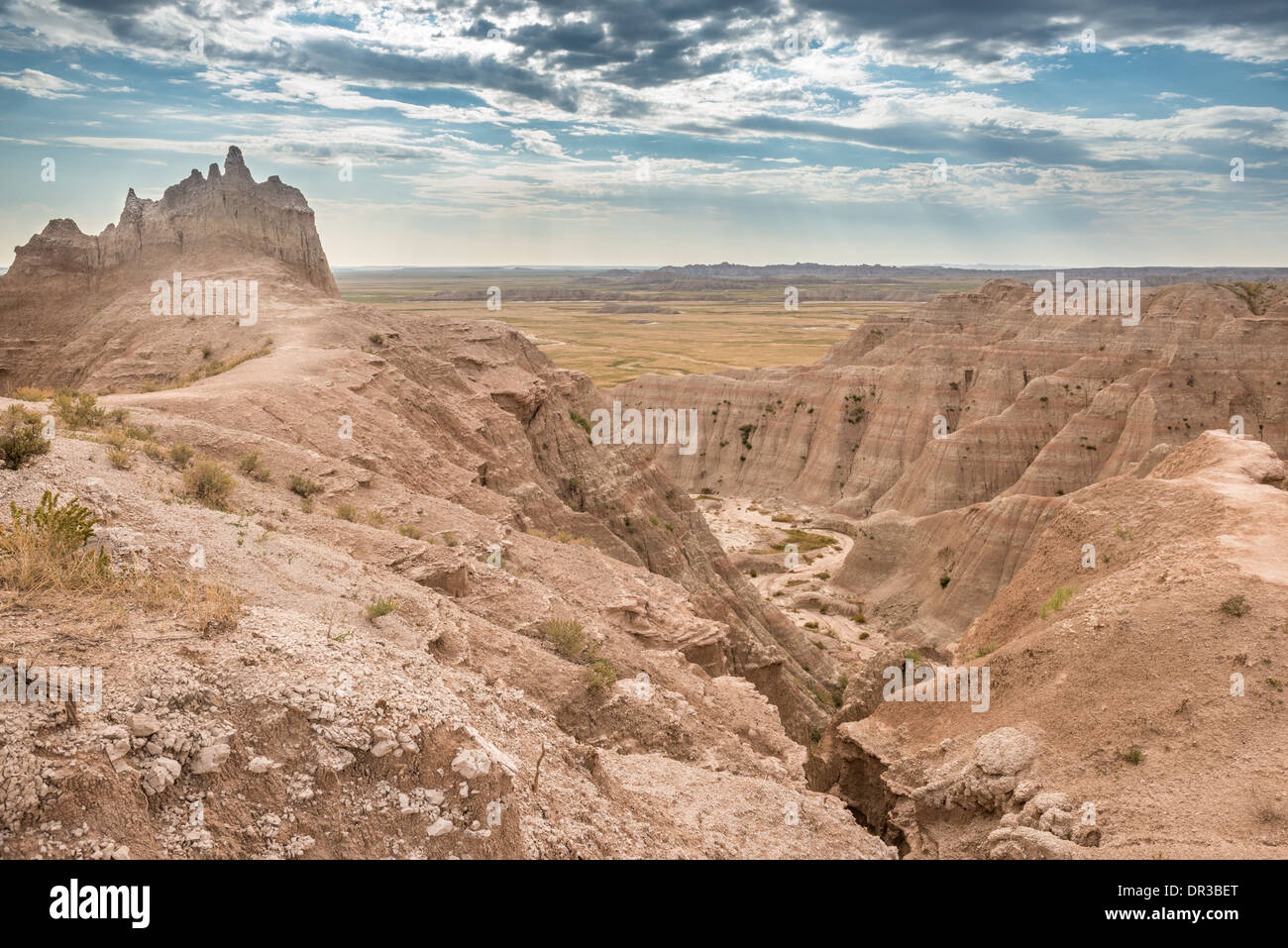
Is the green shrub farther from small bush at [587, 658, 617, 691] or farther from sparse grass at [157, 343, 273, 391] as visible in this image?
sparse grass at [157, 343, 273, 391]

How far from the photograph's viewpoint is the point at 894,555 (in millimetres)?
44656

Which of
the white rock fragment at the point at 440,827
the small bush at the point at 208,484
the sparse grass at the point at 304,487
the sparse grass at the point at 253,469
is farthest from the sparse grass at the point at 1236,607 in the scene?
the sparse grass at the point at 253,469

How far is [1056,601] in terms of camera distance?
16.6 meters

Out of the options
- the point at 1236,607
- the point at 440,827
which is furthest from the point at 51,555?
the point at 1236,607

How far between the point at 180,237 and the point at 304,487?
82.5ft

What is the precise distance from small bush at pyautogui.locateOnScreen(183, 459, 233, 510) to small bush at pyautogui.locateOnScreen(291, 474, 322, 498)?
7.61ft

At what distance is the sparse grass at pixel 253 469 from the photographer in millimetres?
16125

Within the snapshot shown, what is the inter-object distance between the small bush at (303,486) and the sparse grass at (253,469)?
1.60 ft

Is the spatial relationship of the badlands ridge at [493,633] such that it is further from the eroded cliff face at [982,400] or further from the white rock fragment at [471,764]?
the eroded cliff face at [982,400]

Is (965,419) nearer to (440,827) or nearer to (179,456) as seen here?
(179,456)

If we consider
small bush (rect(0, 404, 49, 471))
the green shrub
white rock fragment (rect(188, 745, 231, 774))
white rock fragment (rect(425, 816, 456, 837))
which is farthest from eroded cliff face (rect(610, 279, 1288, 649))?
white rock fragment (rect(188, 745, 231, 774))

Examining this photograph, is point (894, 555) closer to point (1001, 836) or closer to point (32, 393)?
point (1001, 836)

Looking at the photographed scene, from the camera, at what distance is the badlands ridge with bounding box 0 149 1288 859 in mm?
7027
